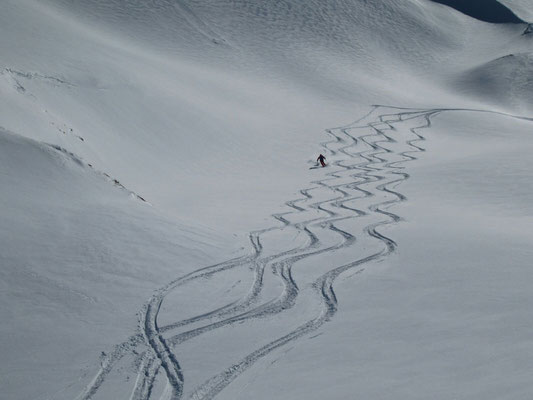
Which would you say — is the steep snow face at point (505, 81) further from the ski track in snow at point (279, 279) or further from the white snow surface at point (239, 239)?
the ski track in snow at point (279, 279)

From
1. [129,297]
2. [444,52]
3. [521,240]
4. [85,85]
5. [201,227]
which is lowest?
[129,297]

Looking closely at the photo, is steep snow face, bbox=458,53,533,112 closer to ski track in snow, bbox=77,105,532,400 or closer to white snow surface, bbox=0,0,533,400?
white snow surface, bbox=0,0,533,400

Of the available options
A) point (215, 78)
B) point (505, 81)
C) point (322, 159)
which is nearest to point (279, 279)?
point (322, 159)

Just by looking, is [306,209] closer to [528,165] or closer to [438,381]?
[528,165]

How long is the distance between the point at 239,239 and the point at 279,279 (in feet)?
7.07

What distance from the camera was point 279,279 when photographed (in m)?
8.64

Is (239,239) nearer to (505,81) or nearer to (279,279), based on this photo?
(279,279)

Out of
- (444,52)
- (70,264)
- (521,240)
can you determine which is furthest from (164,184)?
(444,52)

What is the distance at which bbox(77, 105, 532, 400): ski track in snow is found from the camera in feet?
19.6

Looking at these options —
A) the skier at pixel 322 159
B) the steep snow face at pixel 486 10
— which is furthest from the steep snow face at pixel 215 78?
the steep snow face at pixel 486 10

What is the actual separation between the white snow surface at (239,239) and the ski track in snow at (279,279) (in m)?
0.03

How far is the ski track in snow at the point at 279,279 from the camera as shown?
5.98 m

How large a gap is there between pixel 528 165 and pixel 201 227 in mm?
10136

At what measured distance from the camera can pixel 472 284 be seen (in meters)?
7.71
